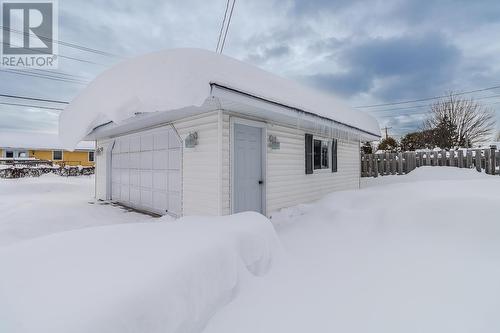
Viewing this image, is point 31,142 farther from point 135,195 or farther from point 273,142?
point 273,142

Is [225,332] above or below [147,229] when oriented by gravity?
below

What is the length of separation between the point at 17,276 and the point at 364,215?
4592 millimetres

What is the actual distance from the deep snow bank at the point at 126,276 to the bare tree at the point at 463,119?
23560 mm

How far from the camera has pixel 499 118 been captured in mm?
21406

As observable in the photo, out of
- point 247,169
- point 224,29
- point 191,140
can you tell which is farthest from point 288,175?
point 224,29

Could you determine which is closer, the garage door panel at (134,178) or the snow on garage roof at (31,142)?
the garage door panel at (134,178)

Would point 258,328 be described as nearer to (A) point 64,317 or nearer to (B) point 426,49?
(A) point 64,317

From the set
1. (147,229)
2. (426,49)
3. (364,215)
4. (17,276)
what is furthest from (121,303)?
(426,49)

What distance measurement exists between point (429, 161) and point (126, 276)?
1296 centimetres

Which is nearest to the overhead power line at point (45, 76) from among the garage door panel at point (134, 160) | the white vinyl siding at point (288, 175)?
the garage door panel at point (134, 160)

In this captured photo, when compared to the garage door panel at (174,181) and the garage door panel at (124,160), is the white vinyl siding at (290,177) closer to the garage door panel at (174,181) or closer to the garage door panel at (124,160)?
the garage door panel at (174,181)

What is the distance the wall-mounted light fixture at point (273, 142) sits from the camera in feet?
20.0

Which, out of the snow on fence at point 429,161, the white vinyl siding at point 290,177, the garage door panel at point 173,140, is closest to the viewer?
the white vinyl siding at point 290,177

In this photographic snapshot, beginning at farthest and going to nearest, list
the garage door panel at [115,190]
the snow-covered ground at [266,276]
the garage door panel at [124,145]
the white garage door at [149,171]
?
the garage door panel at [115,190], the garage door panel at [124,145], the white garage door at [149,171], the snow-covered ground at [266,276]
